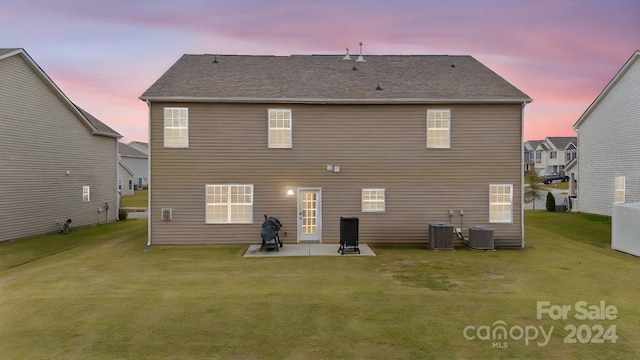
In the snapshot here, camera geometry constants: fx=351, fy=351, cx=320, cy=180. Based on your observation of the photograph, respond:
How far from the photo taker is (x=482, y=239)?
49.9 feet

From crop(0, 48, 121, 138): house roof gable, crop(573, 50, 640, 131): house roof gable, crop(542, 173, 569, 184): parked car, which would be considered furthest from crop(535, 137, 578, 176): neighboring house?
crop(0, 48, 121, 138): house roof gable

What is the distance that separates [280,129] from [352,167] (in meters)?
3.73

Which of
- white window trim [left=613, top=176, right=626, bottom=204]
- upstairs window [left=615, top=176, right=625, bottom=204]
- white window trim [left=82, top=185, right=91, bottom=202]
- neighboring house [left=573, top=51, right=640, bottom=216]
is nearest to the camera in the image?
neighboring house [left=573, top=51, right=640, bottom=216]

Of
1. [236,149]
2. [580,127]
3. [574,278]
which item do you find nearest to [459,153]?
[574,278]

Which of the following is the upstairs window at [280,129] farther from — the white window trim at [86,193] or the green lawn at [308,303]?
the white window trim at [86,193]

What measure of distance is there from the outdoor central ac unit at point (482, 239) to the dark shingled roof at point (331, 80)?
5.81 metres

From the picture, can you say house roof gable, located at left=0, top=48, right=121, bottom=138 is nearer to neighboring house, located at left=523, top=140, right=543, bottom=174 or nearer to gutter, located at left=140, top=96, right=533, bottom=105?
gutter, located at left=140, top=96, right=533, bottom=105

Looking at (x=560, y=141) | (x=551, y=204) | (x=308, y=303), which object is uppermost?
(x=560, y=141)

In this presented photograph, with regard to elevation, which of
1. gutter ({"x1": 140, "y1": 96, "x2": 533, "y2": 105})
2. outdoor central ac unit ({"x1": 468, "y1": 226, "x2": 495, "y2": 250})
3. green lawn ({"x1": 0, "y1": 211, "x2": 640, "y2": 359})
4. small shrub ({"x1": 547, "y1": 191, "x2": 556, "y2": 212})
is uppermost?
gutter ({"x1": 140, "y1": 96, "x2": 533, "y2": 105})

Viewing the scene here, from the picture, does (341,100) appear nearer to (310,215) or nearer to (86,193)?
(310,215)

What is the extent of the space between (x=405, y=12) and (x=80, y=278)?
2261cm

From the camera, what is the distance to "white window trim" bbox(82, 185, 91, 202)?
75.2 feet

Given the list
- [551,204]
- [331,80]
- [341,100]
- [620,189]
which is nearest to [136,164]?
[331,80]

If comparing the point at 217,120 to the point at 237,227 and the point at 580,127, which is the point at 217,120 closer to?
the point at 237,227
